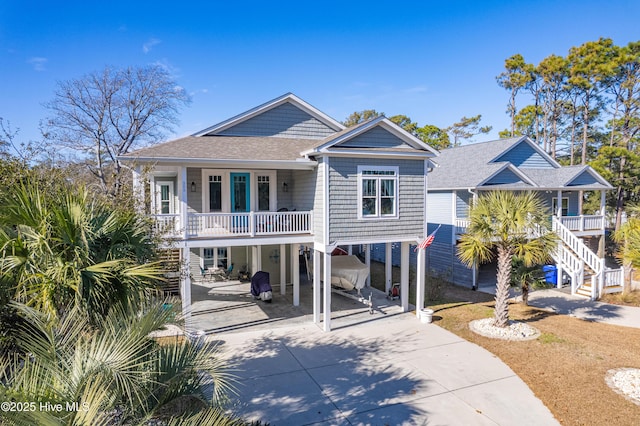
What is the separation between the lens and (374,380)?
28.9 ft

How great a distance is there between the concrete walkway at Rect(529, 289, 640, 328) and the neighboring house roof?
5.54 metres

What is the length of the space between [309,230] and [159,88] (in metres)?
23.2

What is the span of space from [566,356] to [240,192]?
1185 centimetres

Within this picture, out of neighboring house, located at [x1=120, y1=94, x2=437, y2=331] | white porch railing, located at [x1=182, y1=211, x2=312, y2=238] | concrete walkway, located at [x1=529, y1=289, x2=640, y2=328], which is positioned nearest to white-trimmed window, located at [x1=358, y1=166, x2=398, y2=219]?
neighboring house, located at [x1=120, y1=94, x2=437, y2=331]

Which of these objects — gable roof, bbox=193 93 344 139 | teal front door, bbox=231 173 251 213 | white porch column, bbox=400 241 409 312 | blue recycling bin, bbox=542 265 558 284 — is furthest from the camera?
blue recycling bin, bbox=542 265 558 284

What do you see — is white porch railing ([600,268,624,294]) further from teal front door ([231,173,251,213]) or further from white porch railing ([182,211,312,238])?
teal front door ([231,173,251,213])

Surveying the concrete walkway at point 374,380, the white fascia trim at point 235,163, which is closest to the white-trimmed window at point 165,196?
the white fascia trim at point 235,163

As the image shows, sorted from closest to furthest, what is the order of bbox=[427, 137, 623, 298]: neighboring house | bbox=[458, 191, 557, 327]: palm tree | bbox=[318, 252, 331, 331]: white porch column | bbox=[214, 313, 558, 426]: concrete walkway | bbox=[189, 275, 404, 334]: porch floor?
bbox=[214, 313, 558, 426]: concrete walkway, bbox=[458, 191, 557, 327]: palm tree, bbox=[318, 252, 331, 331]: white porch column, bbox=[189, 275, 404, 334]: porch floor, bbox=[427, 137, 623, 298]: neighboring house

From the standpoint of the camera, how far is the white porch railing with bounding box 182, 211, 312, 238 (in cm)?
1243

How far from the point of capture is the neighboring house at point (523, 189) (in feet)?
59.0

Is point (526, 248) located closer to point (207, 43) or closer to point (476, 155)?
point (476, 155)

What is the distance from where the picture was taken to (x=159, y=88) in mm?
29922

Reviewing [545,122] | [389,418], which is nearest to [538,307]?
[389,418]

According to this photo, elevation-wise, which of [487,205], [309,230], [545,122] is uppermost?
[545,122]
